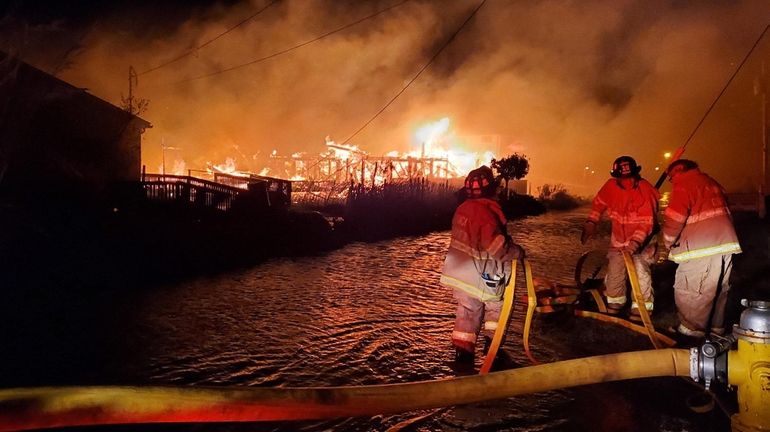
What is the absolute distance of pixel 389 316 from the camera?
19.7 ft

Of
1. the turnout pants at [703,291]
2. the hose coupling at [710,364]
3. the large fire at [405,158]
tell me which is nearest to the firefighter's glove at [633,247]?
the turnout pants at [703,291]

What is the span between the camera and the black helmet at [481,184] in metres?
4.32

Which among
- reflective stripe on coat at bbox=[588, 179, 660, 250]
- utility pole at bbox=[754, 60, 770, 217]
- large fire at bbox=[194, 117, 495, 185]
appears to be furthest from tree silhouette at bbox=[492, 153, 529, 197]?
reflective stripe on coat at bbox=[588, 179, 660, 250]

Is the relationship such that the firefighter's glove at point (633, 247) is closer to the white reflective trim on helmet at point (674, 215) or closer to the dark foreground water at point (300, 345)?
the white reflective trim on helmet at point (674, 215)

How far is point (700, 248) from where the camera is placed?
15.1ft

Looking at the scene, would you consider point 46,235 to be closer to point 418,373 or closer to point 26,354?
point 26,354

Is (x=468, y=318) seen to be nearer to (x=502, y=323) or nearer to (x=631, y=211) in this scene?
(x=502, y=323)

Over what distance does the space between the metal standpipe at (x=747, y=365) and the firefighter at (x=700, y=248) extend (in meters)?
2.61

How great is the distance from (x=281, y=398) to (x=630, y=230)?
191 inches

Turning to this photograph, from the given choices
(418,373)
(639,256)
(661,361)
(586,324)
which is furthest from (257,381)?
(639,256)

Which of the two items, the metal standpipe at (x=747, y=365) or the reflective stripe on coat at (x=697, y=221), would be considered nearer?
the metal standpipe at (x=747, y=365)

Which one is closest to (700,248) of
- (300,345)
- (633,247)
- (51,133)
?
(633,247)

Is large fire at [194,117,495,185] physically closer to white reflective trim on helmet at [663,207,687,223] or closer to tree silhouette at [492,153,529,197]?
tree silhouette at [492,153,529,197]

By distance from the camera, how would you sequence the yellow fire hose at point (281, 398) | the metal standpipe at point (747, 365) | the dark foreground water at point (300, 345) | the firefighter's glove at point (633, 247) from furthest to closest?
1. the firefighter's glove at point (633, 247)
2. the dark foreground water at point (300, 345)
3. the metal standpipe at point (747, 365)
4. the yellow fire hose at point (281, 398)
